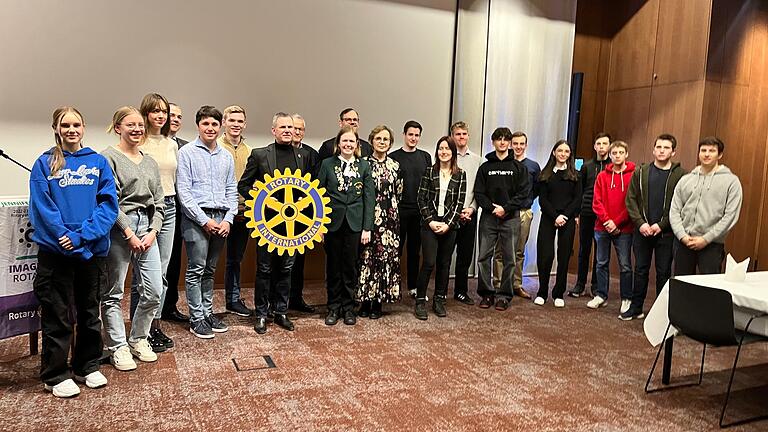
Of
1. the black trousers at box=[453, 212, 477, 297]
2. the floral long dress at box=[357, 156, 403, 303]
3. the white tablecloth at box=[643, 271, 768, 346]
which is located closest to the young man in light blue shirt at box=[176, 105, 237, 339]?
the floral long dress at box=[357, 156, 403, 303]

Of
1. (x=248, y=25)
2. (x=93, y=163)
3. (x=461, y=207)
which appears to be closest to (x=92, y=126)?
(x=248, y=25)

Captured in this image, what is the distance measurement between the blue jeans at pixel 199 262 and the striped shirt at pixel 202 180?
0.07m

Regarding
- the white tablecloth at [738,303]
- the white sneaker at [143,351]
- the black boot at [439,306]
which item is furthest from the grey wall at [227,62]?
the white tablecloth at [738,303]

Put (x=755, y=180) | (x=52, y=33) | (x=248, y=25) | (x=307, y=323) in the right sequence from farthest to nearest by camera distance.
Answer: (x=755, y=180)
(x=248, y=25)
(x=52, y=33)
(x=307, y=323)

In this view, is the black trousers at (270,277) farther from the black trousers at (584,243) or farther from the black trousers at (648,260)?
the black trousers at (584,243)

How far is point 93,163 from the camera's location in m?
3.15

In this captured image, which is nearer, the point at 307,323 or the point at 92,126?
the point at 307,323

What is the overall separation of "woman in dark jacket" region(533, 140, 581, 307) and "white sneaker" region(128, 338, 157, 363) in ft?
11.1

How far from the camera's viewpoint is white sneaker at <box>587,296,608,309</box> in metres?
5.63

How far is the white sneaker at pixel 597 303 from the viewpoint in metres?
5.63

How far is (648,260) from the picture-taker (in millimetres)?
5203

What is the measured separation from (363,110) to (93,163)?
12.1ft

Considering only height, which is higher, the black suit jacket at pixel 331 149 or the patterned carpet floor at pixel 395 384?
the black suit jacket at pixel 331 149

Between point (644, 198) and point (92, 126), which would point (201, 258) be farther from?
point (644, 198)
